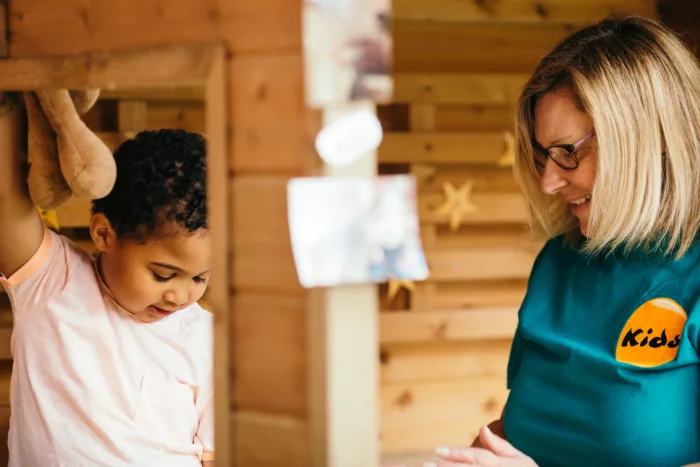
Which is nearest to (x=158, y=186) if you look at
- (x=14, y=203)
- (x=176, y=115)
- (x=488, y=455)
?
(x=176, y=115)

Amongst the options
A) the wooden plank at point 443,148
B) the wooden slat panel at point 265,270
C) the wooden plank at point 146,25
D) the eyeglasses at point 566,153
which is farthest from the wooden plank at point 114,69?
the wooden plank at point 443,148

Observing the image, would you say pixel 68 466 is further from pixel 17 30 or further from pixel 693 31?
pixel 693 31

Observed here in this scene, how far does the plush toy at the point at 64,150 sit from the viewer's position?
1.25m

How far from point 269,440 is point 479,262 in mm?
2648

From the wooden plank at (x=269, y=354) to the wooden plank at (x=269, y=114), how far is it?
0.57ft

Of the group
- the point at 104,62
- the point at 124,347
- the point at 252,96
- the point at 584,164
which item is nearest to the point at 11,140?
the point at 104,62

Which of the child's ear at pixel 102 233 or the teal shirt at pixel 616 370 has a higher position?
the child's ear at pixel 102 233

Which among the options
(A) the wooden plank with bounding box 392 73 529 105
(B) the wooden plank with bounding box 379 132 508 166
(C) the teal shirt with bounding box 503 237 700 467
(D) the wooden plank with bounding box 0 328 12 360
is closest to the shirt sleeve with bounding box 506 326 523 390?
(C) the teal shirt with bounding box 503 237 700 467

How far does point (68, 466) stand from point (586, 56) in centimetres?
111

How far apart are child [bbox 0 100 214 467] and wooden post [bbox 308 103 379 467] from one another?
33 cm

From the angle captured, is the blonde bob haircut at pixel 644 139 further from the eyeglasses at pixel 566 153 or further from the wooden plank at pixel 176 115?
the wooden plank at pixel 176 115

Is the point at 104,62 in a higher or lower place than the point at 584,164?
higher

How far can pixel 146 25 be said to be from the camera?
1107 mm

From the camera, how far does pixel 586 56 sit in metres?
1.40
